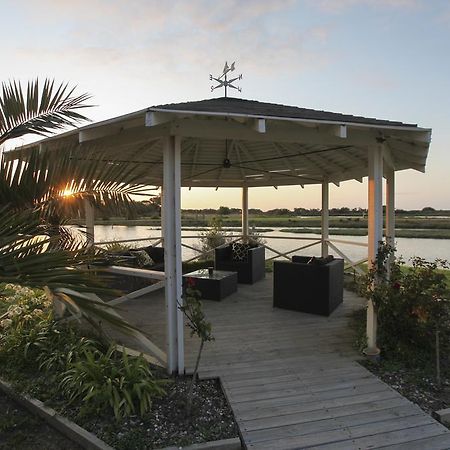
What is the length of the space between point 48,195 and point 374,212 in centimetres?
324

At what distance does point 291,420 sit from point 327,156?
521 cm

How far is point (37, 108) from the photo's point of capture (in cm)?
332

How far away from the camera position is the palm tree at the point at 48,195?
71.9 inches

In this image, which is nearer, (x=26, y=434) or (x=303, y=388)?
(x=26, y=434)

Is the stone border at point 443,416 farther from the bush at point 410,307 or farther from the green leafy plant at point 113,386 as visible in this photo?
the green leafy plant at point 113,386

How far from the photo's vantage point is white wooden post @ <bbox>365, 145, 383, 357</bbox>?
3949 millimetres

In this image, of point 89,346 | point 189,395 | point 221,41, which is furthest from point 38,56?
point 189,395

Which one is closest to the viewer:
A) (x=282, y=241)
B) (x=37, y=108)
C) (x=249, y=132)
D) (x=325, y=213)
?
(x=37, y=108)

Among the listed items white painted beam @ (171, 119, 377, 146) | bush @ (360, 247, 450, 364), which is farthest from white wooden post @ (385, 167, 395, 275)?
white painted beam @ (171, 119, 377, 146)

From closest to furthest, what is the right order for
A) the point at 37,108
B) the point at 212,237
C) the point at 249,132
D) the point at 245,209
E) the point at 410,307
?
the point at 37,108 < the point at 410,307 < the point at 249,132 < the point at 245,209 < the point at 212,237

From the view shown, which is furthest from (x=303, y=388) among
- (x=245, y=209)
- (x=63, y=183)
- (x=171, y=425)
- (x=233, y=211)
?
(x=233, y=211)

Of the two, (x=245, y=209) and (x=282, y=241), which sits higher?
(x=245, y=209)

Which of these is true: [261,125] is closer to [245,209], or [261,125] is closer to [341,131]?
[341,131]

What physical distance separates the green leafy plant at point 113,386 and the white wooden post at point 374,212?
2322 mm
